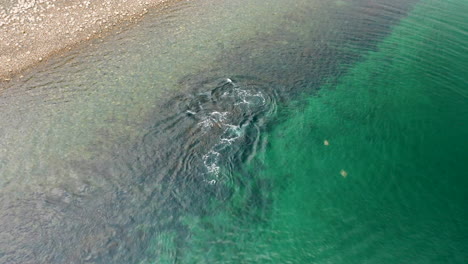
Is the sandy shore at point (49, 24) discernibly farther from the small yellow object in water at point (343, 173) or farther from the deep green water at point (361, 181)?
the small yellow object in water at point (343, 173)

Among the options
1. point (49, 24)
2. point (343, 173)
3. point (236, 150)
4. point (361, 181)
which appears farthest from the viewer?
point (49, 24)

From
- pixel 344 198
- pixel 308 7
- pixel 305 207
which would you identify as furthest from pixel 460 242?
pixel 308 7

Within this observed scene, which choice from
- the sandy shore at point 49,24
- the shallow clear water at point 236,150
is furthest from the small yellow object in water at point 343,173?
the sandy shore at point 49,24

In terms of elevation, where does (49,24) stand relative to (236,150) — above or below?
above

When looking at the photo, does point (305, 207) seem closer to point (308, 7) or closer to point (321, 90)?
point (321, 90)

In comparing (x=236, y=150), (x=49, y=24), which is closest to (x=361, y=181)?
(x=236, y=150)

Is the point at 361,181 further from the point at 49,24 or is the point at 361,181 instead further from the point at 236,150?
the point at 49,24

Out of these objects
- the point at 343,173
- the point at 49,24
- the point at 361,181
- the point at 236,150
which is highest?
the point at 49,24
